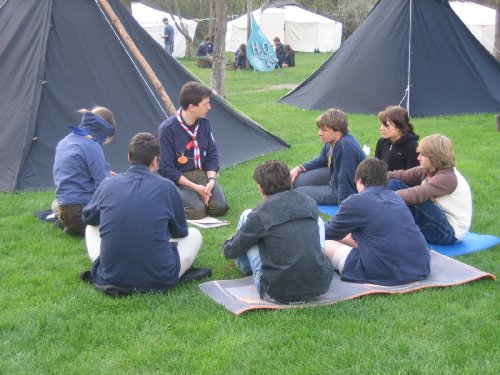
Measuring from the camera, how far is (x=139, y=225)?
14.5ft

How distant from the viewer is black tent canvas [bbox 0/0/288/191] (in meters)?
7.56

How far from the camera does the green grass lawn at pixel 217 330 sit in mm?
3631

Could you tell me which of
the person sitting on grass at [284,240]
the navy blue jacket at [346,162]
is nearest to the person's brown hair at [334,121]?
the navy blue jacket at [346,162]

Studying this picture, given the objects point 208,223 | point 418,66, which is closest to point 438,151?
point 208,223

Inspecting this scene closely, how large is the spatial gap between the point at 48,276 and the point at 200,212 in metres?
1.96

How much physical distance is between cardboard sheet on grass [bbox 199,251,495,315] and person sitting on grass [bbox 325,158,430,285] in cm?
10

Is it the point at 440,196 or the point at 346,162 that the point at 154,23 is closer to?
the point at 346,162

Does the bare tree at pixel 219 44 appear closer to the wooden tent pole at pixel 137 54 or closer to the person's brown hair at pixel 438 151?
the wooden tent pole at pixel 137 54

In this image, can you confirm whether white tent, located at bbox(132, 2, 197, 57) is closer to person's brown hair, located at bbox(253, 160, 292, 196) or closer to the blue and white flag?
the blue and white flag

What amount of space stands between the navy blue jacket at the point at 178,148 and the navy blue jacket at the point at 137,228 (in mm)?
2018

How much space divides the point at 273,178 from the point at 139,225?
3.24 ft

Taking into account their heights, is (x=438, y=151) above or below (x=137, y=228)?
above

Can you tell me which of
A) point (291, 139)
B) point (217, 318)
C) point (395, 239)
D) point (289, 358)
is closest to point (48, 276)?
point (217, 318)

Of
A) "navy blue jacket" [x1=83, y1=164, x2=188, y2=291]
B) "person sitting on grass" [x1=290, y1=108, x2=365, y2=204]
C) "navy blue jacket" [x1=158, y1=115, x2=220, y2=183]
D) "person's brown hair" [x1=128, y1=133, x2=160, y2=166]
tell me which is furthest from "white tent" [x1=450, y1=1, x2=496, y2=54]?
"navy blue jacket" [x1=83, y1=164, x2=188, y2=291]
